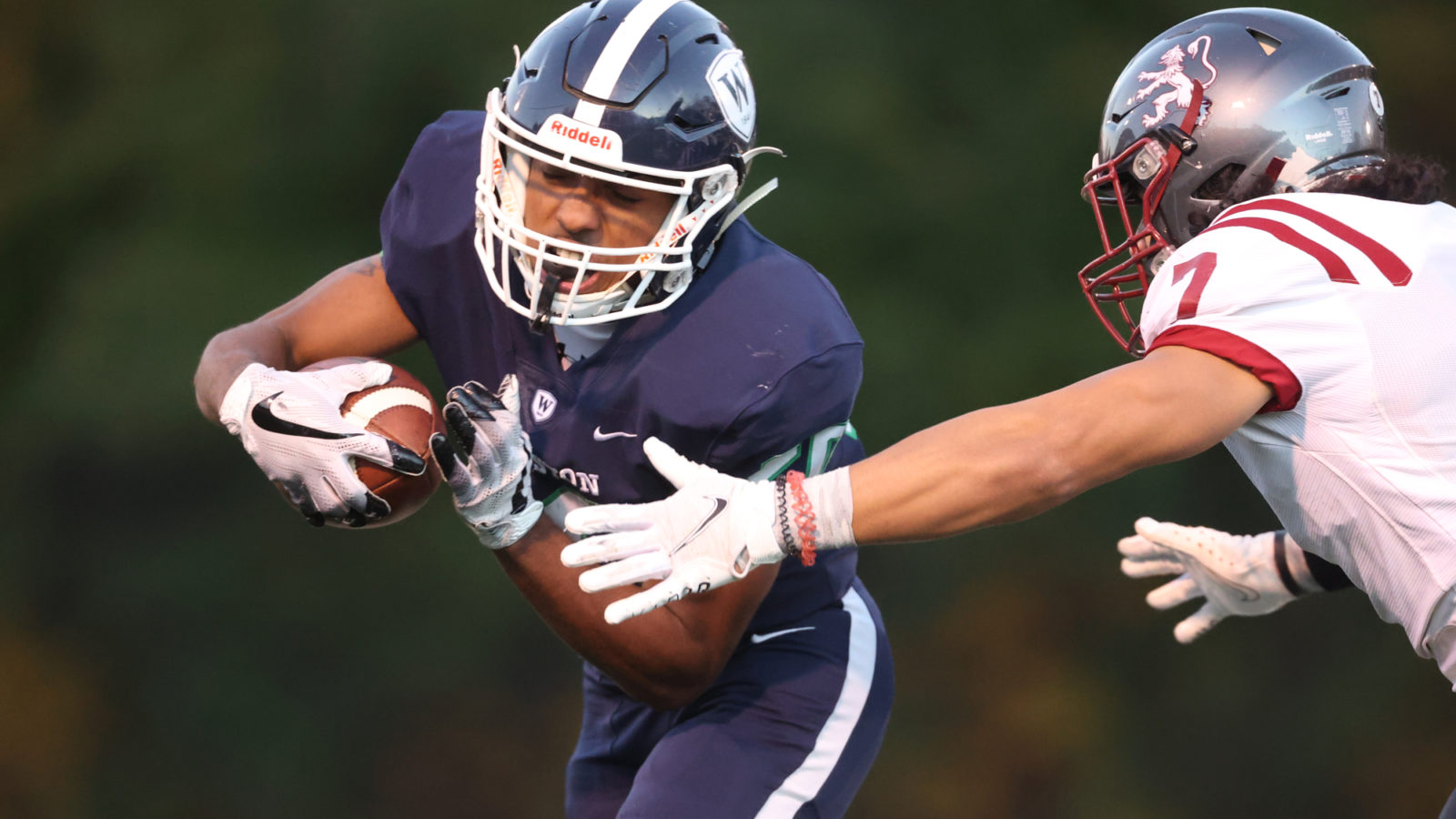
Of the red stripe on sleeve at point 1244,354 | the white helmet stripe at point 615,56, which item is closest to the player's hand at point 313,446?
the white helmet stripe at point 615,56

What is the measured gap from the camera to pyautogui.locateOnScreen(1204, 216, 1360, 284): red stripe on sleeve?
1.58 metres

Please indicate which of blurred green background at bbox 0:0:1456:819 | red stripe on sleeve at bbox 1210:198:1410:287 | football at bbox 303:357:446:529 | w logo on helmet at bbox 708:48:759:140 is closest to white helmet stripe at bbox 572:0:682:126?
w logo on helmet at bbox 708:48:759:140

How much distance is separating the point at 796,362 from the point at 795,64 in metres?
2.45

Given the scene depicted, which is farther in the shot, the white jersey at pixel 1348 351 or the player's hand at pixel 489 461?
the player's hand at pixel 489 461

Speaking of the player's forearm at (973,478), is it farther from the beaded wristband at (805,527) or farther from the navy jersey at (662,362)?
the navy jersey at (662,362)

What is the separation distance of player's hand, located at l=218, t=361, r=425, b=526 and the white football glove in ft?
4.56

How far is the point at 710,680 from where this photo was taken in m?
2.06

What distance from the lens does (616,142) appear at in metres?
1.97

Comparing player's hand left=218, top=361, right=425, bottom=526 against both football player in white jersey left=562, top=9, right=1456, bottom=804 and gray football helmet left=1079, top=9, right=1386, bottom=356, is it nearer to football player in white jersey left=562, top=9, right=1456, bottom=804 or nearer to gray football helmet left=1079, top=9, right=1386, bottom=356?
football player in white jersey left=562, top=9, right=1456, bottom=804

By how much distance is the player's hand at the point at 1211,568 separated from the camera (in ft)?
8.00

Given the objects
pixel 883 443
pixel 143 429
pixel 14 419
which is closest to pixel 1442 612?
pixel 883 443

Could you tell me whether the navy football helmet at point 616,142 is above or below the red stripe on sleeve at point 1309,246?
above

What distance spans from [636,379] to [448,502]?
2326 millimetres

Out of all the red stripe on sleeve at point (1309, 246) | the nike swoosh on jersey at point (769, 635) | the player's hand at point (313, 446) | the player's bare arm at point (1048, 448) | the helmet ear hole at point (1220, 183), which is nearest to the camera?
the player's bare arm at point (1048, 448)
